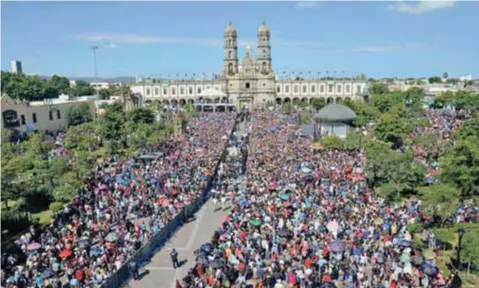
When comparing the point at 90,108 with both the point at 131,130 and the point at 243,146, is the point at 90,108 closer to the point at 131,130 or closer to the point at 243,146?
the point at 131,130

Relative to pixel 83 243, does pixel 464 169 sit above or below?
above

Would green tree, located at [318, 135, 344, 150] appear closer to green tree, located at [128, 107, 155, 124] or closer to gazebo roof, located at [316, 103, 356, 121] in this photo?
gazebo roof, located at [316, 103, 356, 121]

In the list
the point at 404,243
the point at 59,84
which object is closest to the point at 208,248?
the point at 404,243

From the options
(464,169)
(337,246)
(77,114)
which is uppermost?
(77,114)

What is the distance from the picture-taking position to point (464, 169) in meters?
23.3

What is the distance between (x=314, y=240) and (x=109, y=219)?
9.36 m

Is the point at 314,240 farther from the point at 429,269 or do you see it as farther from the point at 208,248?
the point at 429,269

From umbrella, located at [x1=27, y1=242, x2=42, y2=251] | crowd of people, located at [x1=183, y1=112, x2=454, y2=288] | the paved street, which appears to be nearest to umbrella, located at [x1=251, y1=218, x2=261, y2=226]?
crowd of people, located at [x1=183, y1=112, x2=454, y2=288]

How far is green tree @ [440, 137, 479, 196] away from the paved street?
1152 centimetres

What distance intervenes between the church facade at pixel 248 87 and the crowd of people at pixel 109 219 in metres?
59.3

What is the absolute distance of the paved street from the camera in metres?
15.7

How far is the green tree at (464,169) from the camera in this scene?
2331 cm

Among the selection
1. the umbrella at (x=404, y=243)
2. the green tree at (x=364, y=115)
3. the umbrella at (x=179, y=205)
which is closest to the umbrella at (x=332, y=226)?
the umbrella at (x=404, y=243)

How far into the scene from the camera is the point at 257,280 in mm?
15031
